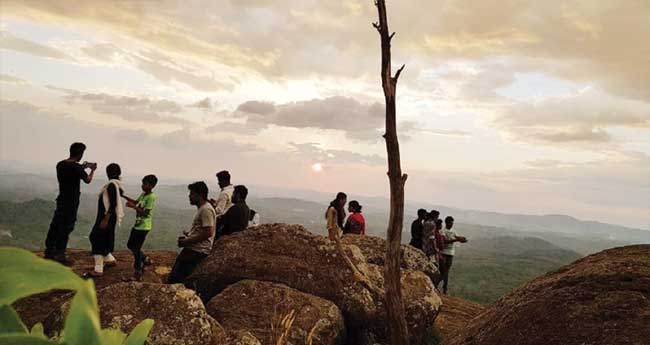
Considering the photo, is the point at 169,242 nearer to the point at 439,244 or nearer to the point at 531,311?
the point at 439,244

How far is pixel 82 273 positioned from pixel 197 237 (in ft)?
10.8

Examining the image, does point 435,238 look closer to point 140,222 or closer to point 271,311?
point 271,311

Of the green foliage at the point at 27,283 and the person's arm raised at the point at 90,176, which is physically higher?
the green foliage at the point at 27,283

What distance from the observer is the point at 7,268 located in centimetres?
64

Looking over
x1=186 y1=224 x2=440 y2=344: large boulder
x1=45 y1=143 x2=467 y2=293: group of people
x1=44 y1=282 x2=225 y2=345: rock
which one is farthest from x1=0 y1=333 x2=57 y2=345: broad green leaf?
x1=186 y1=224 x2=440 y2=344: large boulder

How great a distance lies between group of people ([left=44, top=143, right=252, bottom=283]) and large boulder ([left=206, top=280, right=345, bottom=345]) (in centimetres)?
133

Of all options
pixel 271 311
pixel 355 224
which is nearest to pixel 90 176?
pixel 271 311

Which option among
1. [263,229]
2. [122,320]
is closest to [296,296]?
[263,229]

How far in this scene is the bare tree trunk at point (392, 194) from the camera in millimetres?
5918

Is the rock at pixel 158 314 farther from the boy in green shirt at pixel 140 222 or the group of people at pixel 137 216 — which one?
the boy in green shirt at pixel 140 222

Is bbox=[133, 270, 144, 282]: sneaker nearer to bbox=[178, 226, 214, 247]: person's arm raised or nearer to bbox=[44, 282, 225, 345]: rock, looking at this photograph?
bbox=[178, 226, 214, 247]: person's arm raised

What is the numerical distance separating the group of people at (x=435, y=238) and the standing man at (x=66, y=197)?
1024 cm

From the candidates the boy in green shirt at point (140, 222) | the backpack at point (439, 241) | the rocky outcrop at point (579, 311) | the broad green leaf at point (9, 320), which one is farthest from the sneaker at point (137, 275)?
the broad green leaf at point (9, 320)

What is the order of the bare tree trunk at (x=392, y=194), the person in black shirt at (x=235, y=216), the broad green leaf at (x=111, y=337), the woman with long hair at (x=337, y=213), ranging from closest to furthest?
the broad green leaf at (x=111, y=337), the bare tree trunk at (x=392, y=194), the woman with long hair at (x=337, y=213), the person in black shirt at (x=235, y=216)
